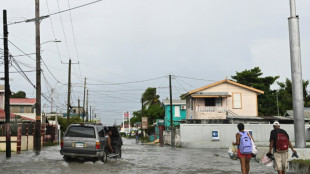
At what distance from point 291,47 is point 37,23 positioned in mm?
18970

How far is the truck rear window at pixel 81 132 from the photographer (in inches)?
672

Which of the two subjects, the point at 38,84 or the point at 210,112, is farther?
the point at 210,112

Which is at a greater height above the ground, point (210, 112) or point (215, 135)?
point (210, 112)

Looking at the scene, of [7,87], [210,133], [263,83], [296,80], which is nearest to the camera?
[296,80]

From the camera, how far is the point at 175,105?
6869 cm

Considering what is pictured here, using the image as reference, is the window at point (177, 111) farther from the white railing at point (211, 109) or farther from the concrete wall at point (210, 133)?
the concrete wall at point (210, 133)

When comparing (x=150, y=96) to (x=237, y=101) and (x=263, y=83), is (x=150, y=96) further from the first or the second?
(x=237, y=101)

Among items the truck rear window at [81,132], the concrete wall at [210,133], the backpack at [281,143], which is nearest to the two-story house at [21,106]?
the concrete wall at [210,133]

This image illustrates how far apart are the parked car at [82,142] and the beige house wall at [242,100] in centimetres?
3327

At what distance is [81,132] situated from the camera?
1712 cm

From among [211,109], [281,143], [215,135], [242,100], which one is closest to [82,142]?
[281,143]

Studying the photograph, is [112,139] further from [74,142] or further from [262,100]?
[262,100]

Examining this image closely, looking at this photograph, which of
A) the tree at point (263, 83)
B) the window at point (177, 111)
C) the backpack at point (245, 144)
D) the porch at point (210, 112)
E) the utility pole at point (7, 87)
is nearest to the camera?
the backpack at point (245, 144)

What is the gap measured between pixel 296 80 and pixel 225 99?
Answer: 3605cm
